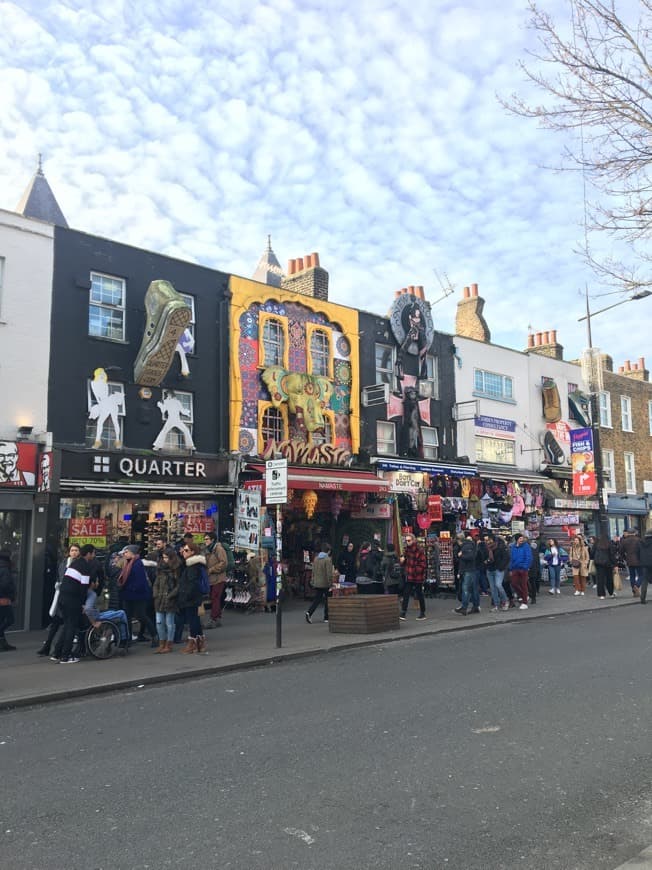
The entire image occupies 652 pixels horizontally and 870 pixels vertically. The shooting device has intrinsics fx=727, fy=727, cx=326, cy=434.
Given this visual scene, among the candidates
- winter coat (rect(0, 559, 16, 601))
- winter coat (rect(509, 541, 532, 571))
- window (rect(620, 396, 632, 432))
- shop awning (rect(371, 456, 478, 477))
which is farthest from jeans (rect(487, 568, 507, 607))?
window (rect(620, 396, 632, 432))

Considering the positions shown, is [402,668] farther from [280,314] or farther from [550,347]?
[550,347]

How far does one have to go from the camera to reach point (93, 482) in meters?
15.7

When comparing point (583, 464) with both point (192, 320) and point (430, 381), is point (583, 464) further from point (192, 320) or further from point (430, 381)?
point (192, 320)

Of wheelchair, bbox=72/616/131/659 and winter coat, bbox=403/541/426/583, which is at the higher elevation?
winter coat, bbox=403/541/426/583

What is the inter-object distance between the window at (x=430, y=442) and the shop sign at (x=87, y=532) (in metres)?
11.3

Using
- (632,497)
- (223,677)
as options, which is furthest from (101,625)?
(632,497)

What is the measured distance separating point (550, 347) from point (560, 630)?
2022 cm

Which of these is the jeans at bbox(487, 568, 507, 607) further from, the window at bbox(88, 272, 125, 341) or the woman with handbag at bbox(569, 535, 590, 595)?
the window at bbox(88, 272, 125, 341)

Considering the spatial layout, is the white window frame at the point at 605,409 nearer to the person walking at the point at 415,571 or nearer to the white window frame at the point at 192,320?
the person walking at the point at 415,571

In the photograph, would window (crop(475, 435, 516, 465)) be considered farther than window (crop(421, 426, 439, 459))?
Yes

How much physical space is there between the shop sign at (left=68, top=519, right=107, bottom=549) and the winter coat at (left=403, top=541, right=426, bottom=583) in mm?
6709

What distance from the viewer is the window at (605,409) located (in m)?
32.0

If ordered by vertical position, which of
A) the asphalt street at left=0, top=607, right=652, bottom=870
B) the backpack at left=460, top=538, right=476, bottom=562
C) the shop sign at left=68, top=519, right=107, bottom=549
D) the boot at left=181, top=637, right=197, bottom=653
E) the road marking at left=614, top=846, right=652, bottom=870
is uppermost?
the shop sign at left=68, top=519, right=107, bottom=549

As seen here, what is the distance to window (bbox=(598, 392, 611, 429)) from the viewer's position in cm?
3198
